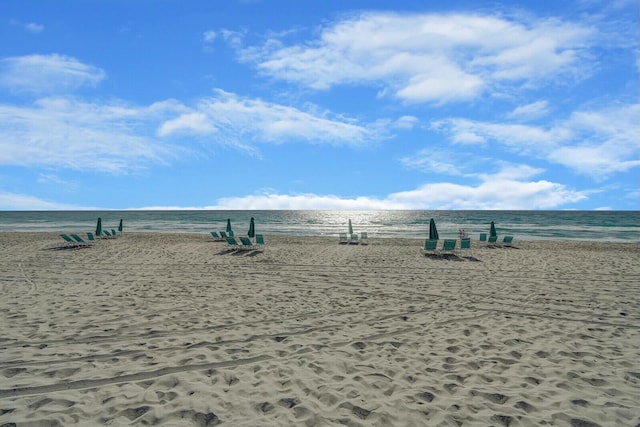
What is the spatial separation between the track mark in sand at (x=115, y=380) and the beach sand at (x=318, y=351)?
0.07ft

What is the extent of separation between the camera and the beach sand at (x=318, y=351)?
370 centimetres

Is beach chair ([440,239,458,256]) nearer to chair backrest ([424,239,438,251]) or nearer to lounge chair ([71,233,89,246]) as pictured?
chair backrest ([424,239,438,251])

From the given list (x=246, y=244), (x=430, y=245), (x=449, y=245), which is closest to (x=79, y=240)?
(x=246, y=244)

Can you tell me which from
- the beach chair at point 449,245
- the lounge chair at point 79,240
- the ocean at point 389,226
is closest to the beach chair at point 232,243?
the lounge chair at point 79,240

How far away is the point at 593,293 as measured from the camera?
8961mm

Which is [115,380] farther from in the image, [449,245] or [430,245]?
[449,245]

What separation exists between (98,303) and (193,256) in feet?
26.1

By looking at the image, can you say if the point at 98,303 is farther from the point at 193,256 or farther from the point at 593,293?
the point at 593,293

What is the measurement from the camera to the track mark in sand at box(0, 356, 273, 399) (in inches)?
158

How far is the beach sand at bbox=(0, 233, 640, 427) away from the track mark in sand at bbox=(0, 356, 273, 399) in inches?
0.8

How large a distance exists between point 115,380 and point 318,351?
2.52 metres

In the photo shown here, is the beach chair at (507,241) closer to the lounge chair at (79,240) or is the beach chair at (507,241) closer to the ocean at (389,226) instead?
the ocean at (389,226)

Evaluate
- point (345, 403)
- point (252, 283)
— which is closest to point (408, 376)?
point (345, 403)

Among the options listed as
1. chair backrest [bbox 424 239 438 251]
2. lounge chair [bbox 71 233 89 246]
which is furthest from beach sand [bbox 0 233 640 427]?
lounge chair [bbox 71 233 89 246]
